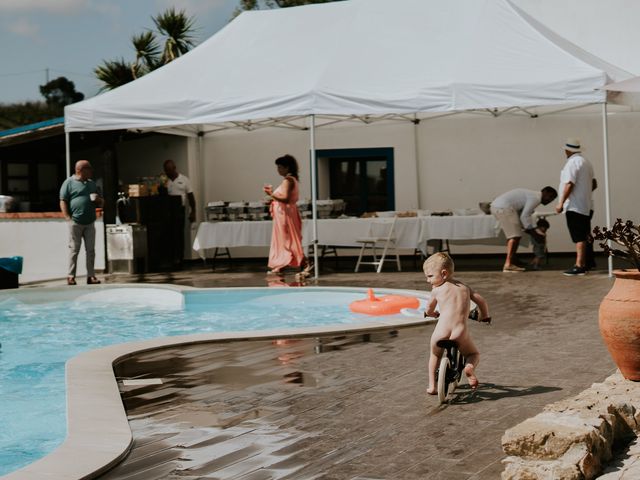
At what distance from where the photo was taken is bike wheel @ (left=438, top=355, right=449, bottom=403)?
5.12m

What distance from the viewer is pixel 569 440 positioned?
3699mm

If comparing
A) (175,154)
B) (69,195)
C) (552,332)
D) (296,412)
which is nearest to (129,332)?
→ (69,195)

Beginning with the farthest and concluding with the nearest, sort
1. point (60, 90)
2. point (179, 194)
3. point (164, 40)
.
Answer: point (60, 90) < point (164, 40) < point (179, 194)

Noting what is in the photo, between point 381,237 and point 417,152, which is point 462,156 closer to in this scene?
point 417,152

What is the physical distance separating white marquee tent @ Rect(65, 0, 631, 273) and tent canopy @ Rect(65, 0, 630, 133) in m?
0.02

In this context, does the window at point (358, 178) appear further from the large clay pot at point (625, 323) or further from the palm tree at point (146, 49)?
the palm tree at point (146, 49)

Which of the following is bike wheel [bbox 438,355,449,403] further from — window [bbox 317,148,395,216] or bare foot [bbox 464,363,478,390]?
window [bbox 317,148,395,216]

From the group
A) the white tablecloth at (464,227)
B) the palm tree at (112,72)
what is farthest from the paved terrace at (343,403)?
the palm tree at (112,72)

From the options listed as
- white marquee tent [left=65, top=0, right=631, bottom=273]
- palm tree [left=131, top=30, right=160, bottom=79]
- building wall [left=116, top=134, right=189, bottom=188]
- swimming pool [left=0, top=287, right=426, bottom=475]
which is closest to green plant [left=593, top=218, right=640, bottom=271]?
swimming pool [left=0, top=287, right=426, bottom=475]

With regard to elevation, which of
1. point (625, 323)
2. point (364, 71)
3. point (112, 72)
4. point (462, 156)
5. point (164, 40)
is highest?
point (164, 40)

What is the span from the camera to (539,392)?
5.45 metres

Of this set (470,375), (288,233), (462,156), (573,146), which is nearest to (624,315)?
(470,375)

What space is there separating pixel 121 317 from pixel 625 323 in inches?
292

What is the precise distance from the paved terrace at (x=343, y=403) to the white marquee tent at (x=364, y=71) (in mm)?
4002
